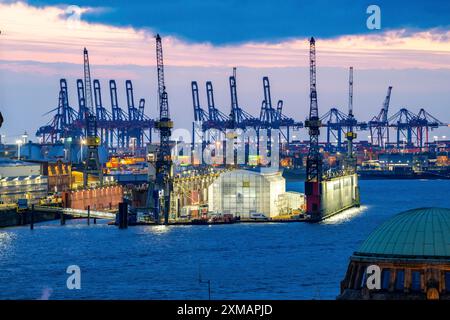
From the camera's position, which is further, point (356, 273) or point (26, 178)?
point (26, 178)

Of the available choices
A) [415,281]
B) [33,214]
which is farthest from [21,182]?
[415,281]

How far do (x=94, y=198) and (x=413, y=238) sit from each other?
→ 76.3 metres

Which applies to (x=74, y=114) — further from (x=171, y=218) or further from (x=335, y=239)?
(x=335, y=239)

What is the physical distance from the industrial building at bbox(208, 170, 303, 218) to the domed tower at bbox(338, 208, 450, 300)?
5335cm

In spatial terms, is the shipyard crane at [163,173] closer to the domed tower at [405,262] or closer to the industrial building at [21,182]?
the industrial building at [21,182]

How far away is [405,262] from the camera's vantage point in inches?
578

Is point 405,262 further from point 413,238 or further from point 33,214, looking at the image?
point 33,214

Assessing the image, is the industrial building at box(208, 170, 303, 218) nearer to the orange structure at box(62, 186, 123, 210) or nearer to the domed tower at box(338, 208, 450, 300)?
the orange structure at box(62, 186, 123, 210)

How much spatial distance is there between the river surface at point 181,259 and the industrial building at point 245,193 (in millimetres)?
2052

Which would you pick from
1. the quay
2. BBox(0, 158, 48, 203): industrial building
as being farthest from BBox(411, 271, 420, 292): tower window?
BBox(0, 158, 48, 203): industrial building

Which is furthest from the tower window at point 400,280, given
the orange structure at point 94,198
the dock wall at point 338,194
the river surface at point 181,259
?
the orange structure at point 94,198

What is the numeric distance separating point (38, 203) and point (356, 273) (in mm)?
67798

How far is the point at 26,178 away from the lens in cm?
8594

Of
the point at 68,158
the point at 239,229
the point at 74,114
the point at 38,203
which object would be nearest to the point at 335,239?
the point at 239,229
